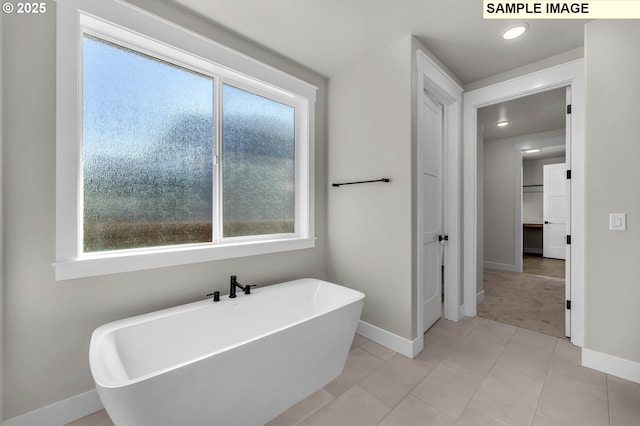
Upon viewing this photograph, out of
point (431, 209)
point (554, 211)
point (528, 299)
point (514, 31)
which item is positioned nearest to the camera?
point (514, 31)

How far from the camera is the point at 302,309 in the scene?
7.16 ft

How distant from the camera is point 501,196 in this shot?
4.98 meters

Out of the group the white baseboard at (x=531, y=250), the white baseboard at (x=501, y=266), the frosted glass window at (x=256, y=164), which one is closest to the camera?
the frosted glass window at (x=256, y=164)

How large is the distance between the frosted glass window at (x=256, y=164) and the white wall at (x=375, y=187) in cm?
47

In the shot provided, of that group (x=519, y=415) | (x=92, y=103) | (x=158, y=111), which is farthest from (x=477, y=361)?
(x=92, y=103)

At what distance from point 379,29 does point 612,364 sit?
9.71 feet

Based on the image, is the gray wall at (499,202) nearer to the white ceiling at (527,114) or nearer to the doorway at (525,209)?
the doorway at (525,209)

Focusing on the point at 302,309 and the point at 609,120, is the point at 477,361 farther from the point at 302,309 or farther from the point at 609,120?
the point at 609,120

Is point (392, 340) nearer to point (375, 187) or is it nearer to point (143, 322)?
point (375, 187)

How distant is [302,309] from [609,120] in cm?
265

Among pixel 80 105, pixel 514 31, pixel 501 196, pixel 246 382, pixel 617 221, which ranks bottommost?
pixel 246 382

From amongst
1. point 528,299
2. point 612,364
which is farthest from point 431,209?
point 528,299

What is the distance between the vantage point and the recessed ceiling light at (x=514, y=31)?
77.4 inches

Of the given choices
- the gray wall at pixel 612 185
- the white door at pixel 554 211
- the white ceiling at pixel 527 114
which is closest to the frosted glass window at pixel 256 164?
the gray wall at pixel 612 185
